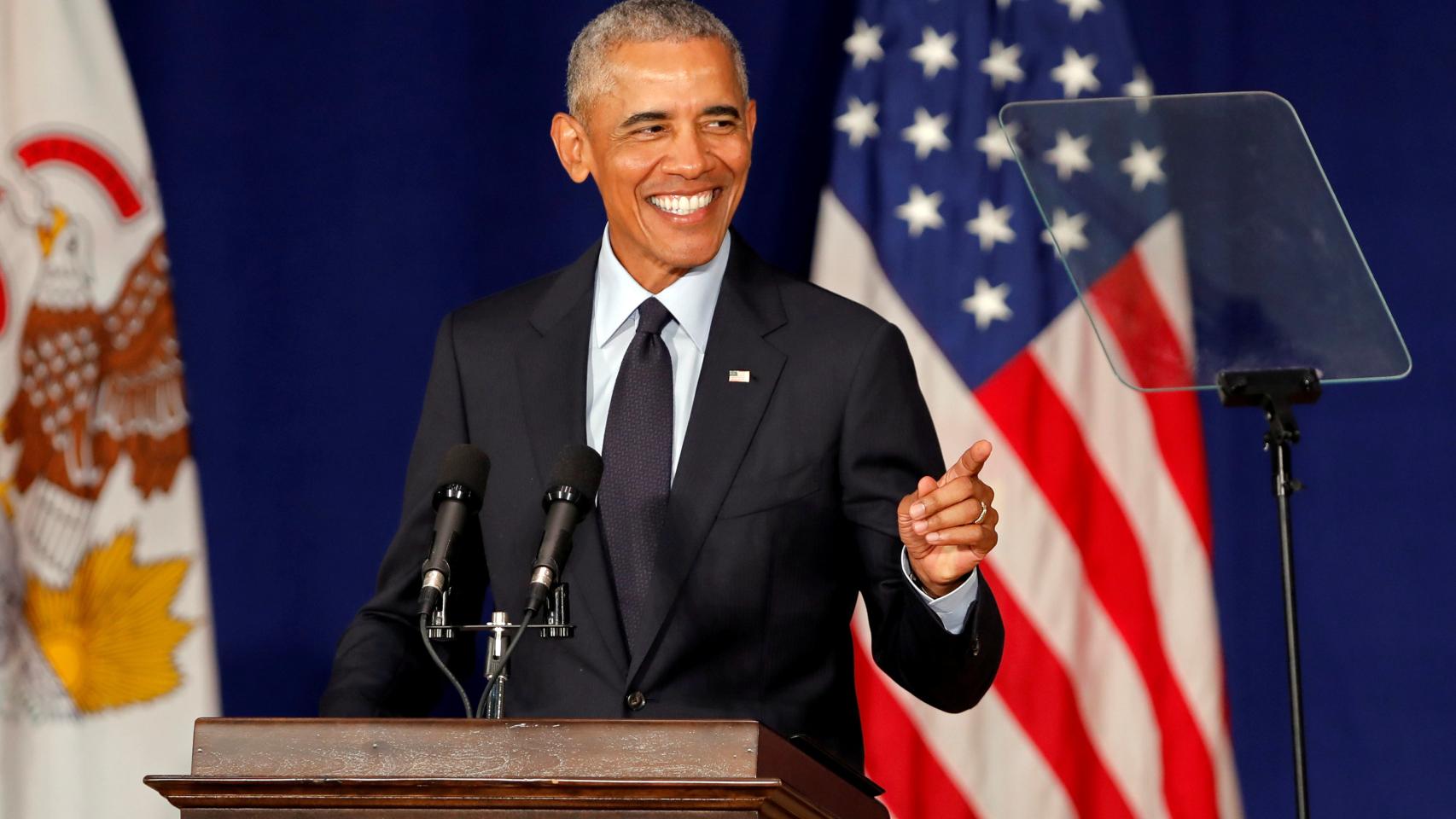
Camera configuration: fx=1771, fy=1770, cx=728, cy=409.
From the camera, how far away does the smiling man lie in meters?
2.06

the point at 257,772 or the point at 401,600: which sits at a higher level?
the point at 401,600

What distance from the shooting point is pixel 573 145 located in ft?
8.07

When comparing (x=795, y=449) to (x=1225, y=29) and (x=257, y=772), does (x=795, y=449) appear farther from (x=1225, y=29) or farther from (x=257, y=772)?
(x=1225, y=29)

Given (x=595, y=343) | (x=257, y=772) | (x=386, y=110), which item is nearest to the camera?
(x=257, y=772)

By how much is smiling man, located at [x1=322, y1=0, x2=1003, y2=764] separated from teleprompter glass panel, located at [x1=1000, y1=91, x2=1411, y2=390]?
0.36 m

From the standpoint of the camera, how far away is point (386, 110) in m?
3.59

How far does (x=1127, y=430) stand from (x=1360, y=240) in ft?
1.90

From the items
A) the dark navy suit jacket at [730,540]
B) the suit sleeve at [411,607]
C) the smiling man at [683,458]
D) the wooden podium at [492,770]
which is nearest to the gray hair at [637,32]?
the smiling man at [683,458]

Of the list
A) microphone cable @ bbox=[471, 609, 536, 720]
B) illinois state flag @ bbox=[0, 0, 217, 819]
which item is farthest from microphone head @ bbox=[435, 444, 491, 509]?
illinois state flag @ bbox=[0, 0, 217, 819]

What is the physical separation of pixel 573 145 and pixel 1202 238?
0.88m

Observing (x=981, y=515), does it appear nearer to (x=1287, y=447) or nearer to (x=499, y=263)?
(x=1287, y=447)

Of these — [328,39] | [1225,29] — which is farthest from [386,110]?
[1225,29]

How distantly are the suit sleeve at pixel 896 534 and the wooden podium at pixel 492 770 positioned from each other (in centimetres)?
47

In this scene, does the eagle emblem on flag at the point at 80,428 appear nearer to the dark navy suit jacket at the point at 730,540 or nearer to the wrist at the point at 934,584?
the dark navy suit jacket at the point at 730,540
